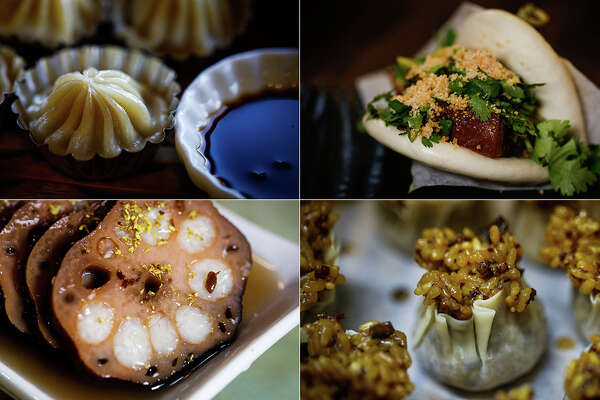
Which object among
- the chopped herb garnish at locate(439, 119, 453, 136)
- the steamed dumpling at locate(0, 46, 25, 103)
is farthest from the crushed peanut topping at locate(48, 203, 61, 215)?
the chopped herb garnish at locate(439, 119, 453, 136)

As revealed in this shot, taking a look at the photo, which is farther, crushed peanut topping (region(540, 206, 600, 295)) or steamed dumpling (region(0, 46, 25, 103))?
steamed dumpling (region(0, 46, 25, 103))

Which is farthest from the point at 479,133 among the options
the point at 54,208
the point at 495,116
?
the point at 54,208

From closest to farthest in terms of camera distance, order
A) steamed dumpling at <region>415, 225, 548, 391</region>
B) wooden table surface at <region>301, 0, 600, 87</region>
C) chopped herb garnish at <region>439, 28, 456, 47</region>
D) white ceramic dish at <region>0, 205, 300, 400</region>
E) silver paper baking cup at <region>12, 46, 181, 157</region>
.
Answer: white ceramic dish at <region>0, 205, 300, 400</region> < steamed dumpling at <region>415, 225, 548, 391</region> < silver paper baking cup at <region>12, 46, 181, 157</region> < chopped herb garnish at <region>439, 28, 456, 47</region> < wooden table surface at <region>301, 0, 600, 87</region>

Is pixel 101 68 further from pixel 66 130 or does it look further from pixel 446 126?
pixel 446 126

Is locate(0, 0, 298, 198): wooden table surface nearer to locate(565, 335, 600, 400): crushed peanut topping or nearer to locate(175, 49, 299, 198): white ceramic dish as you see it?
locate(175, 49, 299, 198): white ceramic dish

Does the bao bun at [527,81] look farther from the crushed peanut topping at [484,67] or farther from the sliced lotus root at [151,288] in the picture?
the sliced lotus root at [151,288]

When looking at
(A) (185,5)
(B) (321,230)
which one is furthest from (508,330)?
(A) (185,5)
